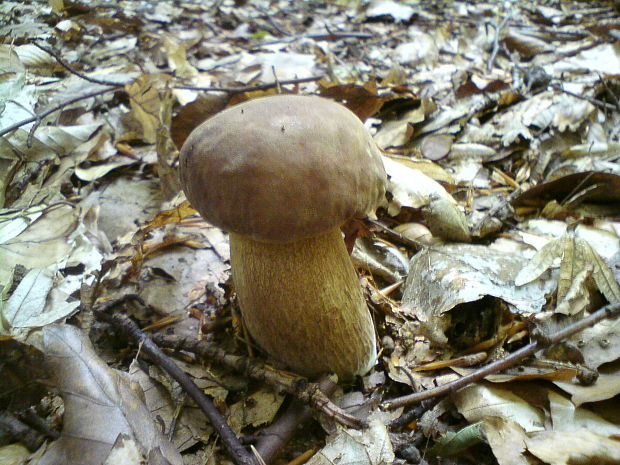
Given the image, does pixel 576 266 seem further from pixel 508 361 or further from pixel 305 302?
pixel 305 302

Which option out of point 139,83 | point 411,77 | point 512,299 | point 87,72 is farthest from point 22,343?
point 411,77

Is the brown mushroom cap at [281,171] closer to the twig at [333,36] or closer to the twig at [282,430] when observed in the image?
the twig at [282,430]

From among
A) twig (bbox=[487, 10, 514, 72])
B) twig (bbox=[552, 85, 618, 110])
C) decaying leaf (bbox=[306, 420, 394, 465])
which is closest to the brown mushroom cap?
decaying leaf (bbox=[306, 420, 394, 465])

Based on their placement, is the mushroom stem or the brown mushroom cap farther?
the mushroom stem

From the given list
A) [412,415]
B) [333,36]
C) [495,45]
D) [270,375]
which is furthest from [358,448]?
[333,36]

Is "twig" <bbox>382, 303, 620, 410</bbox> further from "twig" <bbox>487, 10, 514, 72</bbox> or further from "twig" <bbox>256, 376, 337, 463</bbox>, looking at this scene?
"twig" <bbox>487, 10, 514, 72</bbox>

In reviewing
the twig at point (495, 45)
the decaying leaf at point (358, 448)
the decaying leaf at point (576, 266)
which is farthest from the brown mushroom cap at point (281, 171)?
the twig at point (495, 45)
